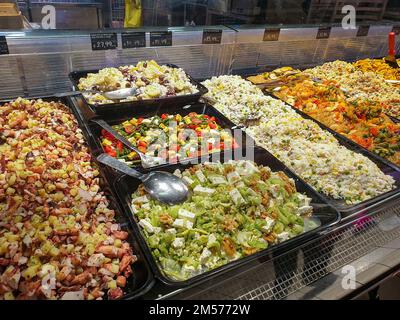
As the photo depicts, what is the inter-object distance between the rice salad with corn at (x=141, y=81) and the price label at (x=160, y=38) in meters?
0.19

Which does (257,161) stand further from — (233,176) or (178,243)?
(178,243)

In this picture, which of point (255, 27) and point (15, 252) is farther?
point (255, 27)

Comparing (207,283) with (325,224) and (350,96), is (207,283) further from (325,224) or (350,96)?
(350,96)

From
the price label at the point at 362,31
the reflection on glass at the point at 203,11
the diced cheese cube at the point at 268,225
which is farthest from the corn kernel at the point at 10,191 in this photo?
the price label at the point at 362,31

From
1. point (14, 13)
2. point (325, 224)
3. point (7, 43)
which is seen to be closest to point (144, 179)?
point (325, 224)

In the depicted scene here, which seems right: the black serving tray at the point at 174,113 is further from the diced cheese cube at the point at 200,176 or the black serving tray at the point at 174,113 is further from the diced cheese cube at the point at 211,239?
the diced cheese cube at the point at 211,239

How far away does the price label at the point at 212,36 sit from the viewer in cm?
271

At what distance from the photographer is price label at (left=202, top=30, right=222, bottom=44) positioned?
8.89ft

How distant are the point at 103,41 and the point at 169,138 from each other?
3.00 feet

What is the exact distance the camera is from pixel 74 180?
1.71 metres

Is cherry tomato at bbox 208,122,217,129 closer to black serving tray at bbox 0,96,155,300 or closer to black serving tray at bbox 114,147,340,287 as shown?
black serving tray at bbox 114,147,340,287

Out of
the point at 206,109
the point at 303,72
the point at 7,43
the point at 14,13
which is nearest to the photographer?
the point at 7,43

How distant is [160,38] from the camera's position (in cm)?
250
